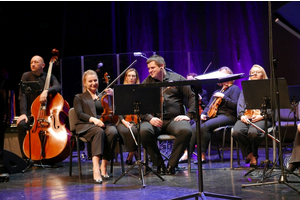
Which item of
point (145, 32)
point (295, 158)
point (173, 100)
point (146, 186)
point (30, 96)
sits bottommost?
point (146, 186)

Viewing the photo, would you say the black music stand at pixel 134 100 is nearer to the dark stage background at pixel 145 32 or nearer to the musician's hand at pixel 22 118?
the musician's hand at pixel 22 118

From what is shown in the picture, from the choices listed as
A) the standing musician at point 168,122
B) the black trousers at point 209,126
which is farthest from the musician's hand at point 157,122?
the black trousers at point 209,126

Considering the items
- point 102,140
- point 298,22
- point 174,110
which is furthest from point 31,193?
point 298,22

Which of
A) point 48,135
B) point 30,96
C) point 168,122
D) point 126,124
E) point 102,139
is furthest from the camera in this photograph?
point 30,96

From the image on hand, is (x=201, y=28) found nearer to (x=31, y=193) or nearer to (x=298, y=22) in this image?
(x=31, y=193)

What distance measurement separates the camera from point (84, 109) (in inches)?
172

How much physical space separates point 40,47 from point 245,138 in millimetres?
4407

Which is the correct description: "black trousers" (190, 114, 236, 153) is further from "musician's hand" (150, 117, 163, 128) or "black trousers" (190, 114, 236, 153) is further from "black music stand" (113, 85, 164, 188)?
"black music stand" (113, 85, 164, 188)

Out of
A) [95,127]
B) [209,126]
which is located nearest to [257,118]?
[209,126]

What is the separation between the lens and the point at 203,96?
602cm

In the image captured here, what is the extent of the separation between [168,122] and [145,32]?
11.1 ft

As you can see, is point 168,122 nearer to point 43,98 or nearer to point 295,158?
point 295,158

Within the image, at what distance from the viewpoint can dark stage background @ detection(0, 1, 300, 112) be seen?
6.27m

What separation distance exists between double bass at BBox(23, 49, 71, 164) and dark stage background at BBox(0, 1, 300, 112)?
132cm
